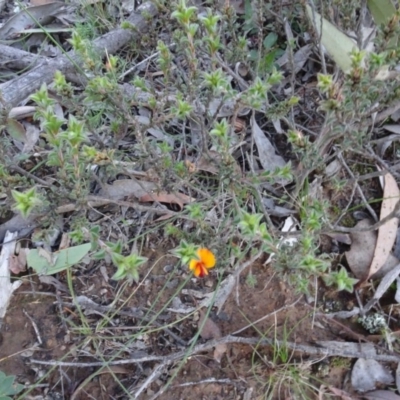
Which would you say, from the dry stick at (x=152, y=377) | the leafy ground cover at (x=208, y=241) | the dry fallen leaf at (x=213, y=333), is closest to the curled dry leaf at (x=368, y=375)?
the leafy ground cover at (x=208, y=241)

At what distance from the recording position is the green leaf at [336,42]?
6.21 ft

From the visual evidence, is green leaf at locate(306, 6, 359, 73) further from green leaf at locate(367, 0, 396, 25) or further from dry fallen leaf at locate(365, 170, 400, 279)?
dry fallen leaf at locate(365, 170, 400, 279)

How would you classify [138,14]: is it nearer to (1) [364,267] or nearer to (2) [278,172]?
(2) [278,172]

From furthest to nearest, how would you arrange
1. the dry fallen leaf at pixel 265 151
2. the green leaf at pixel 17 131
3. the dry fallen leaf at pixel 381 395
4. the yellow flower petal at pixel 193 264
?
1. the green leaf at pixel 17 131
2. the dry fallen leaf at pixel 265 151
3. the dry fallen leaf at pixel 381 395
4. the yellow flower petal at pixel 193 264

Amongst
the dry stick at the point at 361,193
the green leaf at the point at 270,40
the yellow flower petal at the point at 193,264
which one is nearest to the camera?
the yellow flower petal at the point at 193,264

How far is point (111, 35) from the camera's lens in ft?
8.21

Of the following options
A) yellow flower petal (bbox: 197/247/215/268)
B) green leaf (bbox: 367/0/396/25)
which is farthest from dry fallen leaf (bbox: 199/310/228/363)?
green leaf (bbox: 367/0/396/25)

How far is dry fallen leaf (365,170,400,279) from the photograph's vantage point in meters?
2.04

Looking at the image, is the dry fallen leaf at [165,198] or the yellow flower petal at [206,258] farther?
the dry fallen leaf at [165,198]

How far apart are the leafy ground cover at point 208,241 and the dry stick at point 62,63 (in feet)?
0.03

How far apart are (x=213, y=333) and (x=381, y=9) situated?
1389mm

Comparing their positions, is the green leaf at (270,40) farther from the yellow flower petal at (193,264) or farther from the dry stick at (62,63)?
the yellow flower petal at (193,264)

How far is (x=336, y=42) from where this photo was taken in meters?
1.97

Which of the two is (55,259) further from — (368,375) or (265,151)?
(368,375)
